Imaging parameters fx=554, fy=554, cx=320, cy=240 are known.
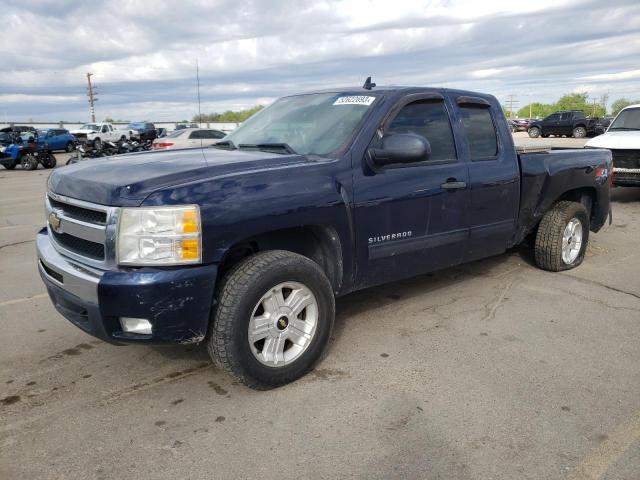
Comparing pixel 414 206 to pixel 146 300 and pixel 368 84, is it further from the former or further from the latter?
pixel 146 300

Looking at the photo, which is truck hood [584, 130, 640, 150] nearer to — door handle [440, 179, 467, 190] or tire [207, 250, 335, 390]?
door handle [440, 179, 467, 190]

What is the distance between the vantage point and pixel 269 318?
3.23m

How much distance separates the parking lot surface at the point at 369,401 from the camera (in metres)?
2.63

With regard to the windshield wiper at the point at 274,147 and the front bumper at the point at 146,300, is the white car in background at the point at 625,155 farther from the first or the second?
the front bumper at the point at 146,300

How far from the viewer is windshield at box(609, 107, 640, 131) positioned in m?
11.2

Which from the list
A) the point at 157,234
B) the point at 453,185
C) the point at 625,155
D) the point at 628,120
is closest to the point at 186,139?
the point at 628,120

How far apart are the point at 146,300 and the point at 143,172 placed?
0.78m

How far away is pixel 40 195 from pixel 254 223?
1186cm

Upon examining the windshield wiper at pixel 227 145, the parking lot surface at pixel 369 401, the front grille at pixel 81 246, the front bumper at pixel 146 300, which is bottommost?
the parking lot surface at pixel 369 401

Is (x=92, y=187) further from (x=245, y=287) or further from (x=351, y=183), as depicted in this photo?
(x=351, y=183)

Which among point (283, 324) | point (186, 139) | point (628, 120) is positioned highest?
point (628, 120)

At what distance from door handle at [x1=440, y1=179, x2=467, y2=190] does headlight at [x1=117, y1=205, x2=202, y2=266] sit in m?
2.05

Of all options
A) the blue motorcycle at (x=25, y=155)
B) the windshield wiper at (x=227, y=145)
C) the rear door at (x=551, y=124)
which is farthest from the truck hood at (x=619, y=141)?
the rear door at (x=551, y=124)

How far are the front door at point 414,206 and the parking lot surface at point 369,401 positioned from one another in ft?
1.91
